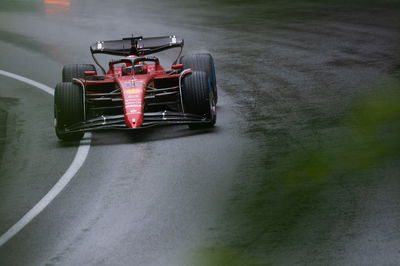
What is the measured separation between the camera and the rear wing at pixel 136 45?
15141 mm

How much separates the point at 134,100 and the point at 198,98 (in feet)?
2.91

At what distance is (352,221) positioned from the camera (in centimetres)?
843

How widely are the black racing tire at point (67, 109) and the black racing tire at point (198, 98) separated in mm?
1448

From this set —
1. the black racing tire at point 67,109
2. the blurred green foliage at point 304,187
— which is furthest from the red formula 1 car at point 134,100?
the blurred green foliage at point 304,187

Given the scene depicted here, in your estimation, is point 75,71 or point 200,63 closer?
point 200,63

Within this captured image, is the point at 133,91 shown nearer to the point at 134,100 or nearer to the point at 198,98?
the point at 134,100

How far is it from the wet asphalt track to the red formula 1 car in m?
0.28

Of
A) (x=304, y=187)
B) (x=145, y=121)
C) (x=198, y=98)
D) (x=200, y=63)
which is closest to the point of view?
(x=304, y=187)

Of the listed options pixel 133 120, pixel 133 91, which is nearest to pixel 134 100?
pixel 133 91

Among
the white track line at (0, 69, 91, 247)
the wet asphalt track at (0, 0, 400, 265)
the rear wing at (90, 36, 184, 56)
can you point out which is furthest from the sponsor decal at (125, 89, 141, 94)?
the rear wing at (90, 36, 184, 56)

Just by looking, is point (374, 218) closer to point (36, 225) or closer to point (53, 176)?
point (36, 225)

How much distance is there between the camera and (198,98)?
13219 millimetres

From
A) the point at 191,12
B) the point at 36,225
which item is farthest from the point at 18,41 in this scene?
the point at 36,225

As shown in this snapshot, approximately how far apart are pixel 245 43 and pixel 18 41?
6945 mm
